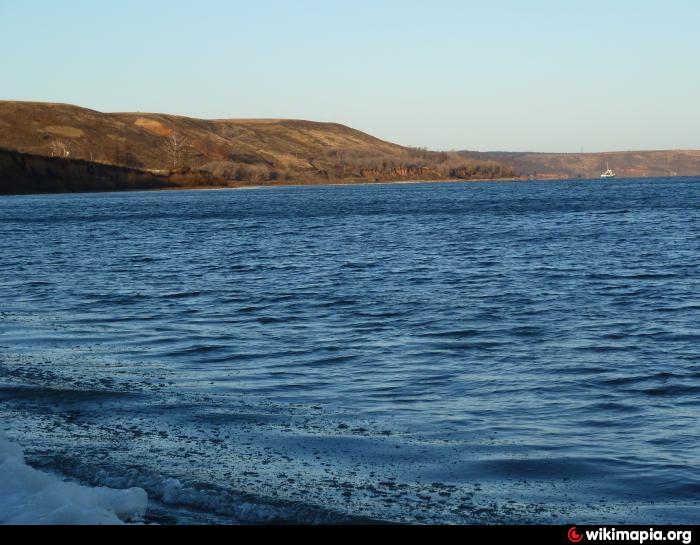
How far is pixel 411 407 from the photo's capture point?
41.4 feet

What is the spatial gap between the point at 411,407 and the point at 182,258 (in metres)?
30.1

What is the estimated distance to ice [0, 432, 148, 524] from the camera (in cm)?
700

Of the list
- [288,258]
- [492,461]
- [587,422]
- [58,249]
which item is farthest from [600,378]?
[58,249]

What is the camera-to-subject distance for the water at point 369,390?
904cm

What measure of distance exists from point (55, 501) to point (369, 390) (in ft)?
22.7

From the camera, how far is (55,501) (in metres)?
7.33

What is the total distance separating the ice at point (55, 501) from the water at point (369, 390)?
34 centimetres
